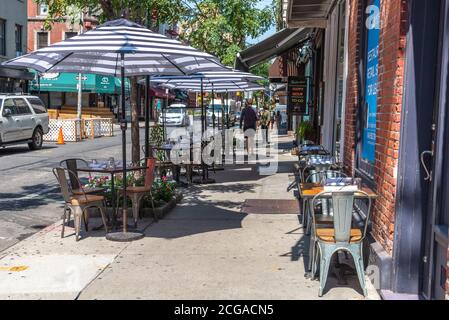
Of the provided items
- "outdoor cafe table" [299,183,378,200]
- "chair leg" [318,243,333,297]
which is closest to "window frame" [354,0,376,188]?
"outdoor cafe table" [299,183,378,200]

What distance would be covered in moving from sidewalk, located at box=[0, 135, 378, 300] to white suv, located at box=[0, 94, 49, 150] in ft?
37.5

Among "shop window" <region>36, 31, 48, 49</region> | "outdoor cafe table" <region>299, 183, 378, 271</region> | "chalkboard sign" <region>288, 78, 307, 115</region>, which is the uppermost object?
"shop window" <region>36, 31, 48, 49</region>

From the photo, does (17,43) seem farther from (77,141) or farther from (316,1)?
(316,1)

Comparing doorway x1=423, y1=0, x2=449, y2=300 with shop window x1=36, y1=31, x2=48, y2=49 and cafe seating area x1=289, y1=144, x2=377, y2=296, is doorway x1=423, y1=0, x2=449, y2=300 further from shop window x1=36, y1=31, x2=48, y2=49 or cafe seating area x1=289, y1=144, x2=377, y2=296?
shop window x1=36, y1=31, x2=48, y2=49

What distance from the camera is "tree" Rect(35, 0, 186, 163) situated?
33.1 ft

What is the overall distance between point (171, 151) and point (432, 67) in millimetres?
8532

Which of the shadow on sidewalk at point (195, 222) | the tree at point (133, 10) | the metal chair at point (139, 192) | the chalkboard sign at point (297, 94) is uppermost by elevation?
the tree at point (133, 10)

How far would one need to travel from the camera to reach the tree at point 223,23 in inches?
622

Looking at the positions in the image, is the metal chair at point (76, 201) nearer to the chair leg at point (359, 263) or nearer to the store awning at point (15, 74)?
the chair leg at point (359, 263)

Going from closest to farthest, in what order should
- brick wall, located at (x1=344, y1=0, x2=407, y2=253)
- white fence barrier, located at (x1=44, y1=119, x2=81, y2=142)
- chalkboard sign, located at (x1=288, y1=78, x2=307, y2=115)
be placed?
brick wall, located at (x1=344, y1=0, x2=407, y2=253)
chalkboard sign, located at (x1=288, y1=78, x2=307, y2=115)
white fence barrier, located at (x1=44, y1=119, x2=81, y2=142)

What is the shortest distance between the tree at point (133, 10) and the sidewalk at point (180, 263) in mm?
2146

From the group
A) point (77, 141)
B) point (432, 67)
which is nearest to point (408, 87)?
point (432, 67)

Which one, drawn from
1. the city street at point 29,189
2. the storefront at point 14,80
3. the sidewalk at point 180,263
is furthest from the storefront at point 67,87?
the sidewalk at point 180,263

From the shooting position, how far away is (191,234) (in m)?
7.40
